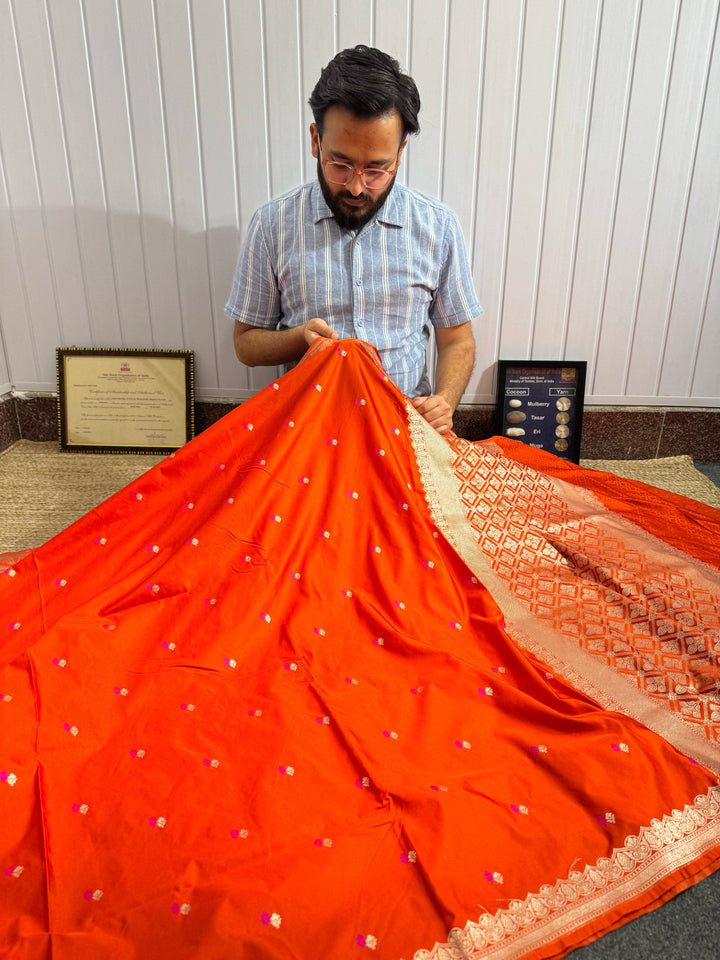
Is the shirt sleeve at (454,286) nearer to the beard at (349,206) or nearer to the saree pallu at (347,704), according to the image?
the beard at (349,206)

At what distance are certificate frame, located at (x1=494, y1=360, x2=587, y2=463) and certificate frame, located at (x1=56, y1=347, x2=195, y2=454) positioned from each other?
1146mm

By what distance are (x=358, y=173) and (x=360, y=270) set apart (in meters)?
0.35

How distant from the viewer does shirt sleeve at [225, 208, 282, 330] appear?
1.95m

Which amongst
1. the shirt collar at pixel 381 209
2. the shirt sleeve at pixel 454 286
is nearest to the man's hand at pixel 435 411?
the shirt sleeve at pixel 454 286

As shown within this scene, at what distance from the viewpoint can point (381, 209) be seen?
190 cm

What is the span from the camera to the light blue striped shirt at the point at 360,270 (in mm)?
1919

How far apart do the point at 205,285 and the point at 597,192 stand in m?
1.35

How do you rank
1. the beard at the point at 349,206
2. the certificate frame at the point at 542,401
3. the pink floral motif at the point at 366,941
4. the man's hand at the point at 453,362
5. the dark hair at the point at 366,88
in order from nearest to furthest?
the pink floral motif at the point at 366,941 < the dark hair at the point at 366,88 < the beard at the point at 349,206 < the man's hand at the point at 453,362 < the certificate frame at the point at 542,401

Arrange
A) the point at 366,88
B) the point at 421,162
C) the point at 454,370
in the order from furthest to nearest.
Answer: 1. the point at 421,162
2. the point at 454,370
3. the point at 366,88

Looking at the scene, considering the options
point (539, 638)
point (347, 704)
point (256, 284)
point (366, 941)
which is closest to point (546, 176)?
point (256, 284)

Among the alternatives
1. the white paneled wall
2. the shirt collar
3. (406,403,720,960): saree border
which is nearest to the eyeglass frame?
the shirt collar

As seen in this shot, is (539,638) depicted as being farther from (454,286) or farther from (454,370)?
(454,286)

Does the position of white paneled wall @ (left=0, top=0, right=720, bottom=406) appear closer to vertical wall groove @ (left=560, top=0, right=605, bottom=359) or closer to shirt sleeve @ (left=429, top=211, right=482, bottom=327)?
vertical wall groove @ (left=560, top=0, right=605, bottom=359)

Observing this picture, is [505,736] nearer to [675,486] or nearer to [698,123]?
[675,486]
